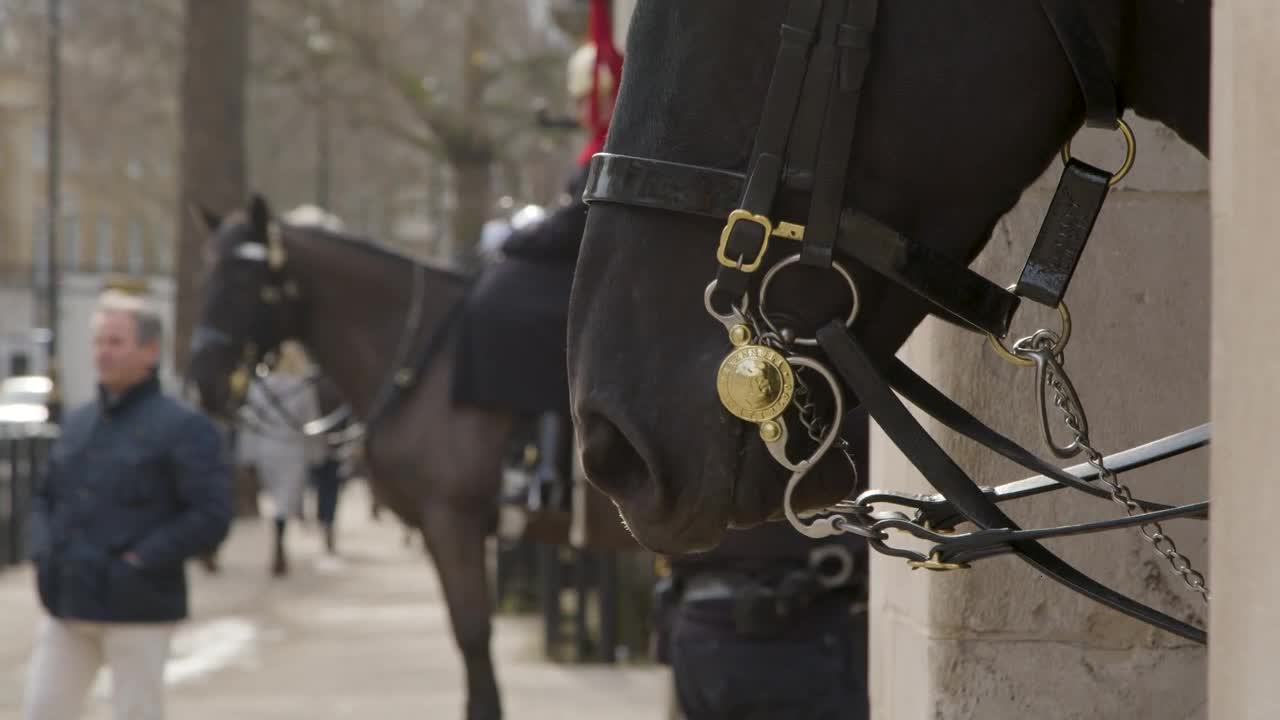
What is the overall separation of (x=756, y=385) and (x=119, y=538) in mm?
4821

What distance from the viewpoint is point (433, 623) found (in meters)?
12.9

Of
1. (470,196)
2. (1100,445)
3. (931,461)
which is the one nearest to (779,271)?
(931,461)

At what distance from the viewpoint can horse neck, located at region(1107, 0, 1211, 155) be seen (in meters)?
2.00

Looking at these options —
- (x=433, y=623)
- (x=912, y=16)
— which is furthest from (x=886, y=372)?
(x=433, y=623)

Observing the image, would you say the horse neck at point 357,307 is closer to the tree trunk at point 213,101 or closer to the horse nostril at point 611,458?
the horse nostril at point 611,458

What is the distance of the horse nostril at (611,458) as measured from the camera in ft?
6.38

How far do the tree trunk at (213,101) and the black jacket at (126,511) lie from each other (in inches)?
447

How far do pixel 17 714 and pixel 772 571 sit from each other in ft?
17.9

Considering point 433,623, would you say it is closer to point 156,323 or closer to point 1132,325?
point 156,323

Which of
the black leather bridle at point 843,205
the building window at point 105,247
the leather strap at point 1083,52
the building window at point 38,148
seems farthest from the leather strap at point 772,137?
the building window at point 105,247

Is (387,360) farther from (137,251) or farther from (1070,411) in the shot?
(137,251)

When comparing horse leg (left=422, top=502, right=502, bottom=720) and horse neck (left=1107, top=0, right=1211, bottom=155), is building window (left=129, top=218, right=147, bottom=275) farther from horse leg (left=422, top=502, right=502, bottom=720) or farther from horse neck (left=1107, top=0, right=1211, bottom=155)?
horse neck (left=1107, top=0, right=1211, bottom=155)

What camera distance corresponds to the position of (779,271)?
194cm

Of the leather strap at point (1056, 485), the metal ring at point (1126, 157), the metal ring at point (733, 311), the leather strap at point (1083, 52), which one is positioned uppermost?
the leather strap at point (1083, 52)
